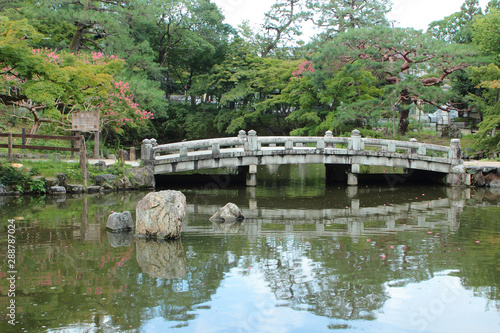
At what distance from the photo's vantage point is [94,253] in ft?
32.8

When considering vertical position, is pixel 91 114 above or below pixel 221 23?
below

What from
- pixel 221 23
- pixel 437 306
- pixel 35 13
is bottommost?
pixel 437 306

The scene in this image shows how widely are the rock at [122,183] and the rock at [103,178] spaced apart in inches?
7.3

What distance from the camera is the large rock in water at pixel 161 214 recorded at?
1115cm

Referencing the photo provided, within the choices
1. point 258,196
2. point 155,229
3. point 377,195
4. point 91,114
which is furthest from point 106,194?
point 377,195

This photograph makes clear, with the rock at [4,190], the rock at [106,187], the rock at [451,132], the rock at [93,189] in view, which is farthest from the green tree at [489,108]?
the rock at [4,190]

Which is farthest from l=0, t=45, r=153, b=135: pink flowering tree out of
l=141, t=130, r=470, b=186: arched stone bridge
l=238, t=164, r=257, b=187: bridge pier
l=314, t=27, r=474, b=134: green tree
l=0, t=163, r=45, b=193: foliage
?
l=314, t=27, r=474, b=134: green tree

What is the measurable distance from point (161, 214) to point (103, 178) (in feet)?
26.0

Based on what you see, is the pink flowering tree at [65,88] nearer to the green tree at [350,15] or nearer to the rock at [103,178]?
the rock at [103,178]

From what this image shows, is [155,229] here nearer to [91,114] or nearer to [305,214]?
[305,214]

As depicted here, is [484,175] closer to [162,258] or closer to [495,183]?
[495,183]

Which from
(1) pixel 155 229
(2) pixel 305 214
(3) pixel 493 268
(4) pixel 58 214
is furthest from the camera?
(2) pixel 305 214

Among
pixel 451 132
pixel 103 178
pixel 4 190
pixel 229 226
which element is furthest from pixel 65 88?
pixel 451 132

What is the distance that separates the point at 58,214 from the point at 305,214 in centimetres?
689
